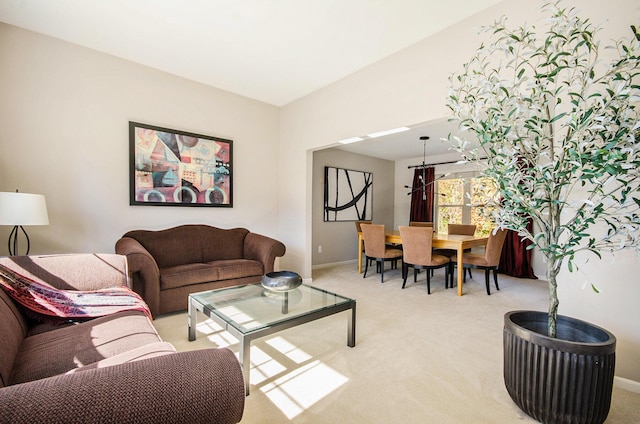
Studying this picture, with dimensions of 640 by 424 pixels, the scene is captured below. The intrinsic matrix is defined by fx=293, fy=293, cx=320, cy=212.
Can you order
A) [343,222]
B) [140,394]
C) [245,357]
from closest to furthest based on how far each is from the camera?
[140,394], [245,357], [343,222]

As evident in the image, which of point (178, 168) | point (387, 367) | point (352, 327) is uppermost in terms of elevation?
point (178, 168)

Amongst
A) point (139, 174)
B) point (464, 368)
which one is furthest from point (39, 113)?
point (464, 368)

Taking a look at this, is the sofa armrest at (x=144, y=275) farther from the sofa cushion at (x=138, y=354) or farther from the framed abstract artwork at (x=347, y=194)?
the framed abstract artwork at (x=347, y=194)

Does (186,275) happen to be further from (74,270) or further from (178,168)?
(178,168)

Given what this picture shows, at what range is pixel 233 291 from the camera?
8.35 feet

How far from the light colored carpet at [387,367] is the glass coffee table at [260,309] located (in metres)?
0.22

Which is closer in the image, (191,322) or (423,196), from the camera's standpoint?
(191,322)

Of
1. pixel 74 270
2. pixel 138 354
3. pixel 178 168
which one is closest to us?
pixel 138 354

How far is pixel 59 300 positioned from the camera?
174 centimetres

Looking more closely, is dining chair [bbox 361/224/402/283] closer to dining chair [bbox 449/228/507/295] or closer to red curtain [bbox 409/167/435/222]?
dining chair [bbox 449/228/507/295]

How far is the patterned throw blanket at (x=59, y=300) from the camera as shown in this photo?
1.66 meters

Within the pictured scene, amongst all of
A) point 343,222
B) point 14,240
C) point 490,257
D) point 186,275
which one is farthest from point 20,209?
point 490,257

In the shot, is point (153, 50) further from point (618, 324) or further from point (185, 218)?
point (618, 324)

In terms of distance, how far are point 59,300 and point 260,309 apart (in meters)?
1.20
